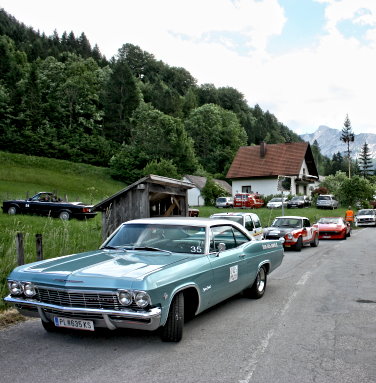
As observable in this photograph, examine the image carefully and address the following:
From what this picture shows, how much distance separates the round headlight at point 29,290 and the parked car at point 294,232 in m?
12.7

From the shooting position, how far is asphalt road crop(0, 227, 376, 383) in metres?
4.21

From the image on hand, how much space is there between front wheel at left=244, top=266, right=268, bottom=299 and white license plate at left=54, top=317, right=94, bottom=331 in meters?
3.52

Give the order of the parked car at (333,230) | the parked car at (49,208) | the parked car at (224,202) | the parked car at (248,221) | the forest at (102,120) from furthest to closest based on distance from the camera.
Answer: the forest at (102,120), the parked car at (224,202), the parked car at (49,208), the parked car at (333,230), the parked car at (248,221)

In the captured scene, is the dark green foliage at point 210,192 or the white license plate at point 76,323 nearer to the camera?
the white license plate at point 76,323

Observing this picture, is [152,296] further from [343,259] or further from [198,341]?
[343,259]

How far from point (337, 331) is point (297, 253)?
10677mm

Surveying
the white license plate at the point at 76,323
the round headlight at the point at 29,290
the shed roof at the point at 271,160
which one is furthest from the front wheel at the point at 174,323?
the shed roof at the point at 271,160

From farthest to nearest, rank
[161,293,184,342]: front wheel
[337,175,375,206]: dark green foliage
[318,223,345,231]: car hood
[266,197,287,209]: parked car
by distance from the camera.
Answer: [266,197,287,209]: parked car < [337,175,375,206]: dark green foliage < [318,223,345,231]: car hood < [161,293,184,342]: front wheel

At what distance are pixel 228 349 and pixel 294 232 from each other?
41.2 ft

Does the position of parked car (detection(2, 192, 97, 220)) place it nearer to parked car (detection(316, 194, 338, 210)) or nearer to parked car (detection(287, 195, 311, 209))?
parked car (detection(287, 195, 311, 209))

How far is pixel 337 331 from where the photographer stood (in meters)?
5.71

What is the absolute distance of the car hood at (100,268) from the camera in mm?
4793

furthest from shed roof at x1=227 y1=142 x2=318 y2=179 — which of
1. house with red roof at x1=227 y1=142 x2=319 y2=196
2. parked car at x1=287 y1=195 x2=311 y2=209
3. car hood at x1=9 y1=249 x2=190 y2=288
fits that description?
car hood at x1=9 y1=249 x2=190 y2=288

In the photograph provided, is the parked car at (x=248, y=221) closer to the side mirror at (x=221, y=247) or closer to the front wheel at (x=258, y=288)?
the front wheel at (x=258, y=288)
